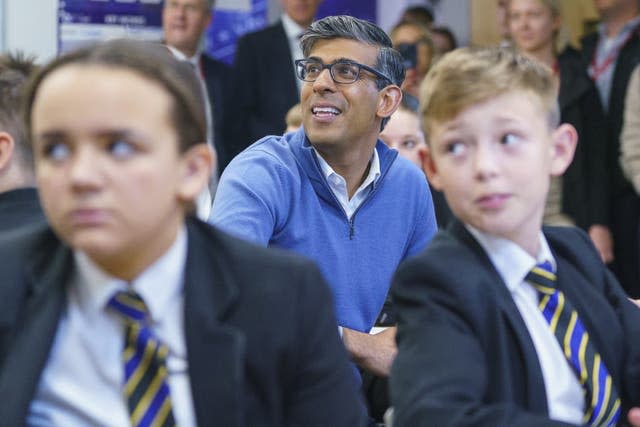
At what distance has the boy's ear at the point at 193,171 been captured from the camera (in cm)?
147

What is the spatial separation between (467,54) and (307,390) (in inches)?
23.4

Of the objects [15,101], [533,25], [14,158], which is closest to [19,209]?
[14,158]

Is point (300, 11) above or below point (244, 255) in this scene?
above

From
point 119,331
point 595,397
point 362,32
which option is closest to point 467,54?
point 595,397

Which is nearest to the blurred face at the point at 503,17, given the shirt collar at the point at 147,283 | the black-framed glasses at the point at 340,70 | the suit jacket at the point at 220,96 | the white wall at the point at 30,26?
the suit jacket at the point at 220,96

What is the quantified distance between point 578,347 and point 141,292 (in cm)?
68

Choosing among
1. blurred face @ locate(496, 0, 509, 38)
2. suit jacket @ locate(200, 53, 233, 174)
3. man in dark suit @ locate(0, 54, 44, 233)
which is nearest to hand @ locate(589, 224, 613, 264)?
blurred face @ locate(496, 0, 509, 38)

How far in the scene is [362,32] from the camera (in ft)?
9.12

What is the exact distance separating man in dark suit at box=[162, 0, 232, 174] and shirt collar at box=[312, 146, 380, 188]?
6.82 feet

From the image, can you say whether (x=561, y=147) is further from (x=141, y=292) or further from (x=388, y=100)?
(x=388, y=100)

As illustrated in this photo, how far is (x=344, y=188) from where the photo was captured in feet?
8.50

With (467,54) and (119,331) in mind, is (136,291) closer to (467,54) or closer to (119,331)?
(119,331)

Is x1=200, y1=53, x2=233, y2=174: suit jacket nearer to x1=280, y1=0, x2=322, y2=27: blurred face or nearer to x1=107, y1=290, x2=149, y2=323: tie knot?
x1=280, y1=0, x2=322, y2=27: blurred face

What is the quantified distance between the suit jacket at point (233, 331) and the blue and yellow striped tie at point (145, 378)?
0.04 metres
